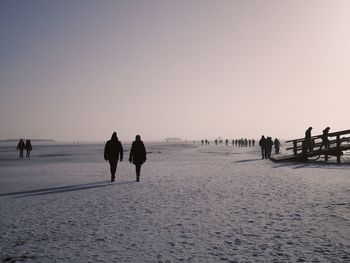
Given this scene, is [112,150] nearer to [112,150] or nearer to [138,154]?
[112,150]

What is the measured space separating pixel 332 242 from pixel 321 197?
4260mm

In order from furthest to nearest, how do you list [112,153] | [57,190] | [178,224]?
1. [112,153]
2. [57,190]
3. [178,224]

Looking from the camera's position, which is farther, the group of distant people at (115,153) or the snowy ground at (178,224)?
the group of distant people at (115,153)

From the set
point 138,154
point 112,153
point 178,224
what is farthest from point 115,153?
point 178,224

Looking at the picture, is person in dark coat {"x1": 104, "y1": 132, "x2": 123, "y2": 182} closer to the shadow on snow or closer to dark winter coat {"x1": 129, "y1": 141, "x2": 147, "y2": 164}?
dark winter coat {"x1": 129, "y1": 141, "x2": 147, "y2": 164}

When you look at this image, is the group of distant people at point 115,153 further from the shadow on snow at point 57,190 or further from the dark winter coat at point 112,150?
the shadow on snow at point 57,190

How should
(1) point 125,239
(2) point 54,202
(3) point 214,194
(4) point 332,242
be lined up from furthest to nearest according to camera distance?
(3) point 214,194 < (2) point 54,202 < (1) point 125,239 < (4) point 332,242

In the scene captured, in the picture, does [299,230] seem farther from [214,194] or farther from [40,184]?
[40,184]

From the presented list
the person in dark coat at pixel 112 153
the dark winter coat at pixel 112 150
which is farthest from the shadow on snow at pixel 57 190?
the dark winter coat at pixel 112 150

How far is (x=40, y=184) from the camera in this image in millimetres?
12875

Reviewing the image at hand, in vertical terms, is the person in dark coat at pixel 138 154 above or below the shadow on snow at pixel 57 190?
above

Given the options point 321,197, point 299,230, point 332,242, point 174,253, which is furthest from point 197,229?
point 321,197

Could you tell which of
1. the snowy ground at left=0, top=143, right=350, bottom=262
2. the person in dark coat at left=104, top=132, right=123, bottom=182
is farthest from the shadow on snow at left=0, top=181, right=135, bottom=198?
the person in dark coat at left=104, top=132, right=123, bottom=182

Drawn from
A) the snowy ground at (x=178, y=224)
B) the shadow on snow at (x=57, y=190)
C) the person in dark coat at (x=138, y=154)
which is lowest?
the snowy ground at (x=178, y=224)
